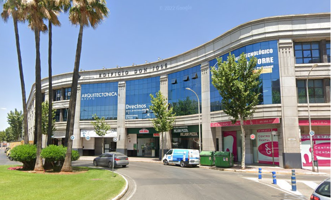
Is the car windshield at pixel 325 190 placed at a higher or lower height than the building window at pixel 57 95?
lower

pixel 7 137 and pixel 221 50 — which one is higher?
pixel 221 50

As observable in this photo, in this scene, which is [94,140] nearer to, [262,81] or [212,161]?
[212,161]

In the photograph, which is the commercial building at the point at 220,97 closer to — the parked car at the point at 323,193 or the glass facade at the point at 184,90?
the glass facade at the point at 184,90

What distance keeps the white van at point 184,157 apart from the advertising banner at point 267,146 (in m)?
7.14

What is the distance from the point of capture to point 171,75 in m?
38.6

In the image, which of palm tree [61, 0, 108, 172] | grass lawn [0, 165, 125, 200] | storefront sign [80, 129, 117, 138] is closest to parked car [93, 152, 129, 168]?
palm tree [61, 0, 108, 172]

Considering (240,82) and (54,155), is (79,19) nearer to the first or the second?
(54,155)

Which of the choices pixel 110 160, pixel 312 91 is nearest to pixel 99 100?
pixel 110 160

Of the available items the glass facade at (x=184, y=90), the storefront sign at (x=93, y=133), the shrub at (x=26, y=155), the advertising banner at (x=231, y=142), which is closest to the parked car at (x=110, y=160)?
the shrub at (x=26, y=155)

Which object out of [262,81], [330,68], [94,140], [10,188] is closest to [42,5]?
[10,188]

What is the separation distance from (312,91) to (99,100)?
3297 centimetres

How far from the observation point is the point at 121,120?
4238 cm

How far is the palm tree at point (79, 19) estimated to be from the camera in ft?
64.1

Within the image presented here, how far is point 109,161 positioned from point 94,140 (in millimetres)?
22582
